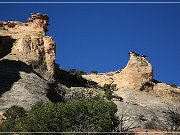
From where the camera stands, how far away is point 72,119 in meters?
38.7

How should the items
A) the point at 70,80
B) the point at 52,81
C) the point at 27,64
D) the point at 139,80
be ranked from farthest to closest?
the point at 139,80 < the point at 70,80 < the point at 27,64 < the point at 52,81

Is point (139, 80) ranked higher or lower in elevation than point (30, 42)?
lower

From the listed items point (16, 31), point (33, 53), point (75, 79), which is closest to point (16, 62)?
point (33, 53)

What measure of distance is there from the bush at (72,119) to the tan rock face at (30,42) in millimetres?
25981

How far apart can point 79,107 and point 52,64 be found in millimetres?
28537

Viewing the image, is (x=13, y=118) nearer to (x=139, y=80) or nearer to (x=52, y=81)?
(x=52, y=81)

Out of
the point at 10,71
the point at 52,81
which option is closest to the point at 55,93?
the point at 52,81

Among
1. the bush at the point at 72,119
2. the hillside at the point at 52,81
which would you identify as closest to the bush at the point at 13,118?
the bush at the point at 72,119

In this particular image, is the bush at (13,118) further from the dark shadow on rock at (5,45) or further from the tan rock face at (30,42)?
the dark shadow on rock at (5,45)

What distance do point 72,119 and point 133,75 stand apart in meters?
41.2

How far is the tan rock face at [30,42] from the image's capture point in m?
66.6

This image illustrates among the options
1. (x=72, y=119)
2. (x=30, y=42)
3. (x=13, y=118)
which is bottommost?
(x=72, y=119)

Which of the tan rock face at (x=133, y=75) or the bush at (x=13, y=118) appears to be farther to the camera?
the tan rock face at (x=133, y=75)

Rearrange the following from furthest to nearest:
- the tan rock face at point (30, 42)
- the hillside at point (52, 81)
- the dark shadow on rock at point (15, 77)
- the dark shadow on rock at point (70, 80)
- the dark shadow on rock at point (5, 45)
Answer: the dark shadow on rock at point (70, 80) < the dark shadow on rock at point (5, 45) < the tan rock face at point (30, 42) < the dark shadow on rock at point (15, 77) < the hillside at point (52, 81)
